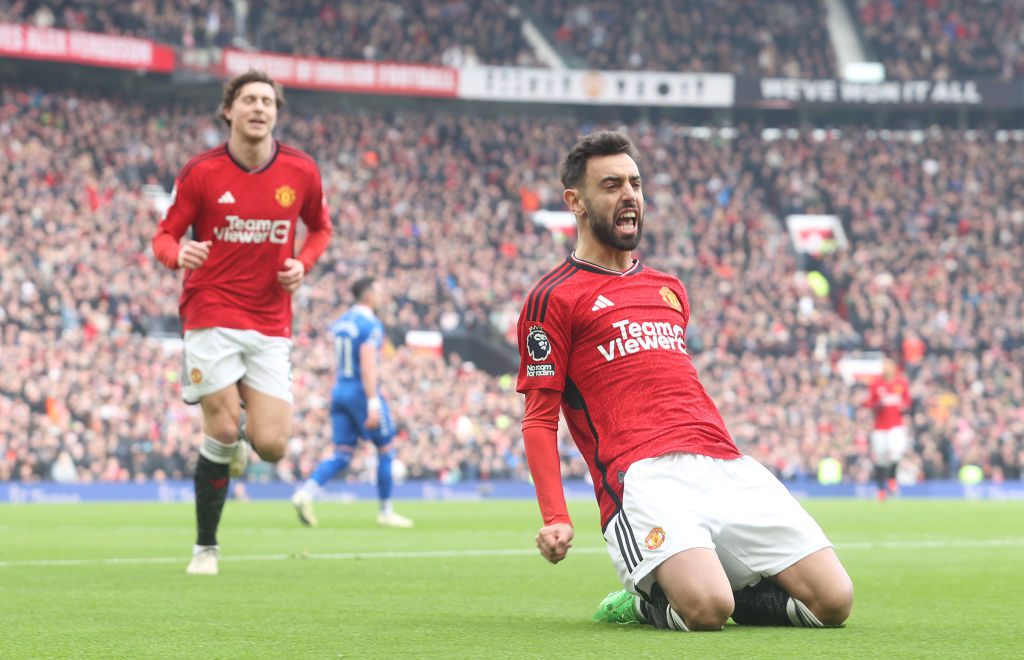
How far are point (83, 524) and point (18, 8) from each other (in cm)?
2093

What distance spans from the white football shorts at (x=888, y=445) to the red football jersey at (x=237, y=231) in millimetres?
15683

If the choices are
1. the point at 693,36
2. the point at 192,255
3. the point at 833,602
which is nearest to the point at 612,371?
the point at 833,602

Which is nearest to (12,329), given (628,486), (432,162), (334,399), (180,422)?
(180,422)

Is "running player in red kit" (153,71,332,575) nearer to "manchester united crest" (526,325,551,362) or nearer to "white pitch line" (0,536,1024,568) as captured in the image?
"white pitch line" (0,536,1024,568)

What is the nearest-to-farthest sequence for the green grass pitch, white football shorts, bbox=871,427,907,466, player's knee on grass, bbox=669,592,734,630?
the green grass pitch, player's knee on grass, bbox=669,592,734,630, white football shorts, bbox=871,427,907,466

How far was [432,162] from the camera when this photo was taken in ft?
121

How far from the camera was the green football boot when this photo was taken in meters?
5.53

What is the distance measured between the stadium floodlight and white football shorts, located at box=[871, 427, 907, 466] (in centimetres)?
1964

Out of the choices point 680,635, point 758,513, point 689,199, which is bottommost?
point 680,635

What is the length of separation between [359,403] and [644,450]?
968 cm

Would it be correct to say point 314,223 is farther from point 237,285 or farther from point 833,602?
point 833,602

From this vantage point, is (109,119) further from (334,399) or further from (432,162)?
(334,399)

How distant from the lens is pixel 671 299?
5.76m

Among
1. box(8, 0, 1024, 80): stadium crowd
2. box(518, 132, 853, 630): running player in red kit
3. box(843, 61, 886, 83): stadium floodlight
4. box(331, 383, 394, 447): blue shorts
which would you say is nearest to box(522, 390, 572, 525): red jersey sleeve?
Answer: box(518, 132, 853, 630): running player in red kit
